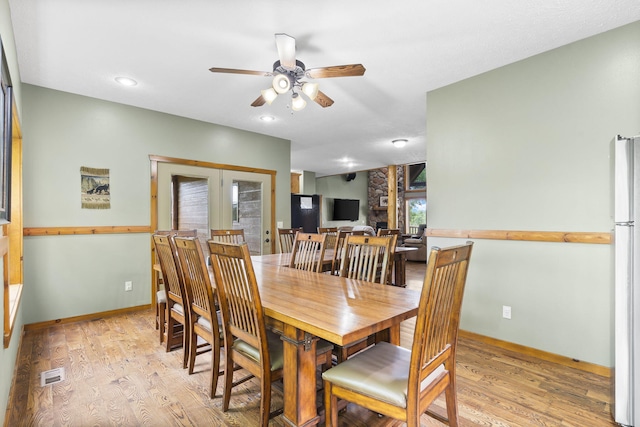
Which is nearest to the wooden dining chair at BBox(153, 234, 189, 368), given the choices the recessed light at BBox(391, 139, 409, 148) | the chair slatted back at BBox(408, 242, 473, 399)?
the chair slatted back at BBox(408, 242, 473, 399)

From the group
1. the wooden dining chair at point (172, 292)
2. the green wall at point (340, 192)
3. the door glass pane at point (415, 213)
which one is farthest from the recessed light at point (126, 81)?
the door glass pane at point (415, 213)

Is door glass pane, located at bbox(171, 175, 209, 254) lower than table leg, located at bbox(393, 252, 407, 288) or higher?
higher

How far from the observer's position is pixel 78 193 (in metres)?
3.55

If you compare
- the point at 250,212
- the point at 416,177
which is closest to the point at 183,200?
the point at 250,212

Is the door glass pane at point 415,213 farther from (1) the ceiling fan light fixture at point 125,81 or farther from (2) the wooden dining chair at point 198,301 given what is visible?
(2) the wooden dining chair at point 198,301

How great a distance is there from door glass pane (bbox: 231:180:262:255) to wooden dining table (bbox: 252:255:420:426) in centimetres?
339

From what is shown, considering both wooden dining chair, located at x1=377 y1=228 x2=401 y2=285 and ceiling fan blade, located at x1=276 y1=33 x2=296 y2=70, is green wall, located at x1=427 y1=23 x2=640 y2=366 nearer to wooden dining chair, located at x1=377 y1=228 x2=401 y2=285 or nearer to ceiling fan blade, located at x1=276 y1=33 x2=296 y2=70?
wooden dining chair, located at x1=377 y1=228 x2=401 y2=285

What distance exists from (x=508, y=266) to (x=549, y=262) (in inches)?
12.5

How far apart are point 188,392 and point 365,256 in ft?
5.05

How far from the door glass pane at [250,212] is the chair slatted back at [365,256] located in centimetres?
295

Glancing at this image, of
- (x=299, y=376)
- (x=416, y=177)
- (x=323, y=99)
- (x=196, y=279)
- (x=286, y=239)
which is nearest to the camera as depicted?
(x=299, y=376)

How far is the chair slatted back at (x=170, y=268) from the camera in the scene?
2363 millimetres

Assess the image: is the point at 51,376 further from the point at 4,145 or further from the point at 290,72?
the point at 290,72

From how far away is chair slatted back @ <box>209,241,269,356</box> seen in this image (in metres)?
1.54
